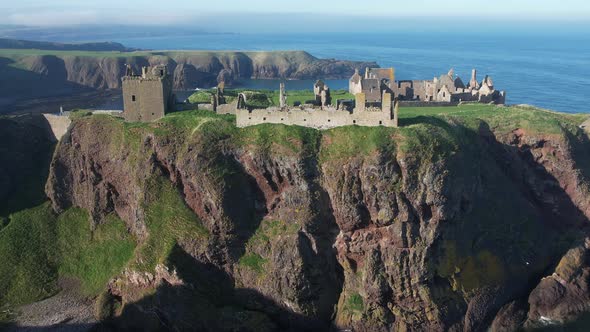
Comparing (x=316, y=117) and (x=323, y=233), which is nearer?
(x=323, y=233)

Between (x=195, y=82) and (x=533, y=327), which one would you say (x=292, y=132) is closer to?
(x=533, y=327)

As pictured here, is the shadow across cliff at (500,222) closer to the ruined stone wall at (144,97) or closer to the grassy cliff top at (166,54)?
the ruined stone wall at (144,97)

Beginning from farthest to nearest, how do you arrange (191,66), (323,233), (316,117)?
1. (191,66)
2. (316,117)
3. (323,233)

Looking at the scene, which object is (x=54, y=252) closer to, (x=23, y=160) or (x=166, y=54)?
(x=23, y=160)

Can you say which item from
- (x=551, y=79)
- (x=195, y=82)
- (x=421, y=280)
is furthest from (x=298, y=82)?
(x=421, y=280)

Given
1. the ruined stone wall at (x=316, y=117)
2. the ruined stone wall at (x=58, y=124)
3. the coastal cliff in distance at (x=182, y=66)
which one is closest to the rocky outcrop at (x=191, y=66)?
the coastal cliff in distance at (x=182, y=66)

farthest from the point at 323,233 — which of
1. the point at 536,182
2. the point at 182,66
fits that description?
the point at 182,66
